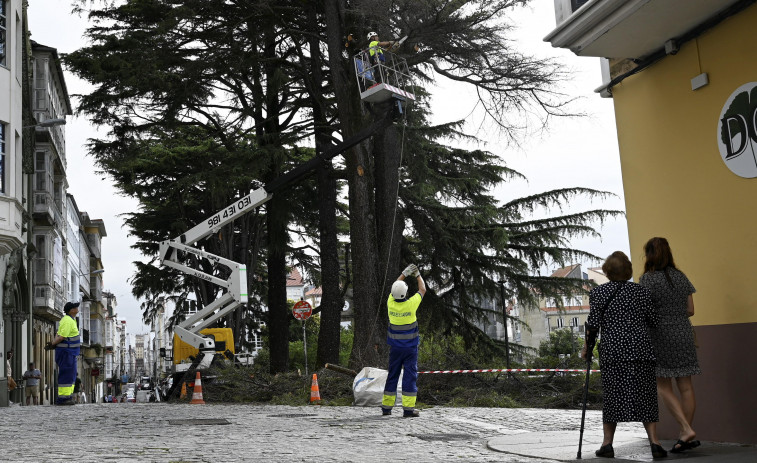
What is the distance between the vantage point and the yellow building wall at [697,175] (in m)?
7.41

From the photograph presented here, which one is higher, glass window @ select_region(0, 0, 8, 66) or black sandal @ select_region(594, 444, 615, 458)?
glass window @ select_region(0, 0, 8, 66)

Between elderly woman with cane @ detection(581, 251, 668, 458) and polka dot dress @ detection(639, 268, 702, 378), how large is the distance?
0.17 metres

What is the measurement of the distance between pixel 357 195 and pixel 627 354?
519 inches

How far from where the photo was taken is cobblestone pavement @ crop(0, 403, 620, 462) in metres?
7.70

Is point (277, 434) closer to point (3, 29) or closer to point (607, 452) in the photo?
point (607, 452)

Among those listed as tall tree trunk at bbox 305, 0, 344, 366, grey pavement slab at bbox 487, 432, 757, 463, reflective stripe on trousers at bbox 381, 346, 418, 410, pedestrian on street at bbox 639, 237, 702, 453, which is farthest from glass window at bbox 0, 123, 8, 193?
pedestrian on street at bbox 639, 237, 702, 453

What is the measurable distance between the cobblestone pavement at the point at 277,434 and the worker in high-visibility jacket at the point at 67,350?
322 centimetres

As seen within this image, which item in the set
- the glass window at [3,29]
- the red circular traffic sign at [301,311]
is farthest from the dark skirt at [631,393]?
the red circular traffic sign at [301,311]

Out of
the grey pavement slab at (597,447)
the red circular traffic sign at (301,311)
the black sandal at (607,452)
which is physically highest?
the red circular traffic sign at (301,311)

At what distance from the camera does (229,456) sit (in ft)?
25.1

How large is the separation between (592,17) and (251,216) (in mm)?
24294

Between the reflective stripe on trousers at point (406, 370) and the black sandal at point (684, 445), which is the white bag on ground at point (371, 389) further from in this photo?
the black sandal at point (684, 445)

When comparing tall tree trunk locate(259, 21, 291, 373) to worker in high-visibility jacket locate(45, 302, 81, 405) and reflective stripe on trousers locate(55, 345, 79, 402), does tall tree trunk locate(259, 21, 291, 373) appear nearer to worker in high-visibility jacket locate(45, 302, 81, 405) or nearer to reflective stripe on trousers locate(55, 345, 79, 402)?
worker in high-visibility jacket locate(45, 302, 81, 405)

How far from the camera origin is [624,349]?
286 inches
